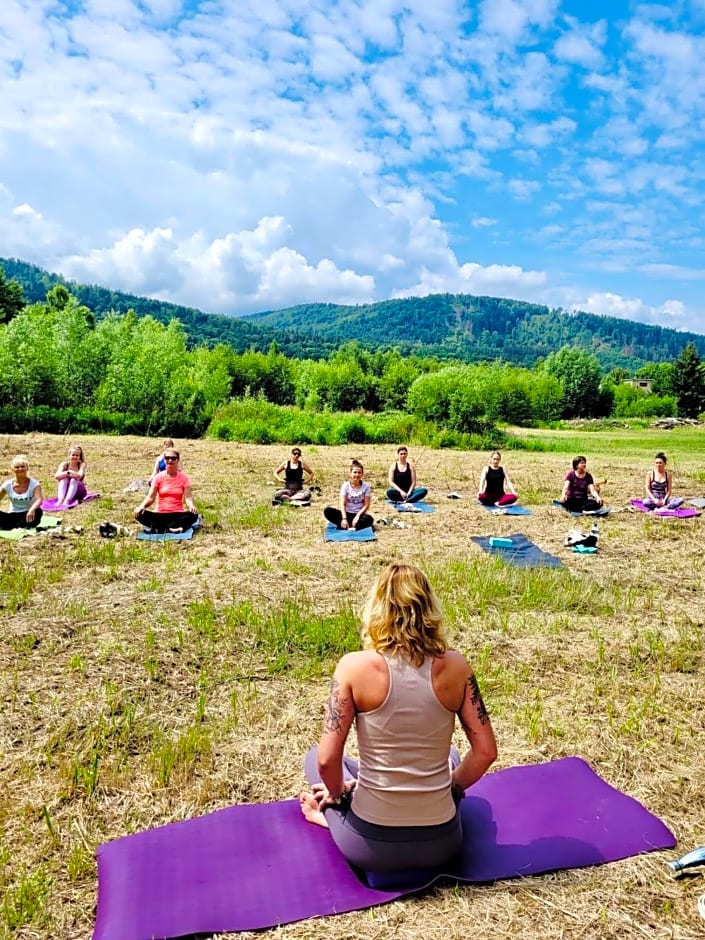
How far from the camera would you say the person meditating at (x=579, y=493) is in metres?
11.2

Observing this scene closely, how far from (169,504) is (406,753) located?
273 inches

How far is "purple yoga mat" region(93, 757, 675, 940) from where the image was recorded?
2.71 m

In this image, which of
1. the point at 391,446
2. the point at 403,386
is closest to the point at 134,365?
the point at 391,446

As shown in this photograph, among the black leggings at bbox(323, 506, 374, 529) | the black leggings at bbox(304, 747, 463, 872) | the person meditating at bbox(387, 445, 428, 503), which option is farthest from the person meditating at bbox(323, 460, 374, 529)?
the black leggings at bbox(304, 747, 463, 872)

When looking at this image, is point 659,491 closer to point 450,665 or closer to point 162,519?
point 162,519

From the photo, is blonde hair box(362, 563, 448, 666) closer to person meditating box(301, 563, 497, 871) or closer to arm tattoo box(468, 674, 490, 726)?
person meditating box(301, 563, 497, 871)

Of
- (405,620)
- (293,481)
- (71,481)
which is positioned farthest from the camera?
(293,481)

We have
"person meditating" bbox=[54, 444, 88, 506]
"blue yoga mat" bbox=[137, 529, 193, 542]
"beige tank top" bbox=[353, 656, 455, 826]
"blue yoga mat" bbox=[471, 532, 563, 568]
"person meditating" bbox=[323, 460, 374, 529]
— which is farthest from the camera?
"person meditating" bbox=[54, 444, 88, 506]

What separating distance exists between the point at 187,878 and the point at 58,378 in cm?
2768

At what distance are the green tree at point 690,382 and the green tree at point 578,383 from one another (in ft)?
24.3

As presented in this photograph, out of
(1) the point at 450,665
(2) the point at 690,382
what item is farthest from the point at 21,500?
(2) the point at 690,382

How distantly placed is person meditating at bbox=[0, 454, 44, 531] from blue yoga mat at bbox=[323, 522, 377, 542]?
3820 millimetres

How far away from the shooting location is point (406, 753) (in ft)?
8.84

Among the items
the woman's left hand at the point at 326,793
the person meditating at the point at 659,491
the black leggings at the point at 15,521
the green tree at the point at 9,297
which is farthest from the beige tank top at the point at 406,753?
the green tree at the point at 9,297
